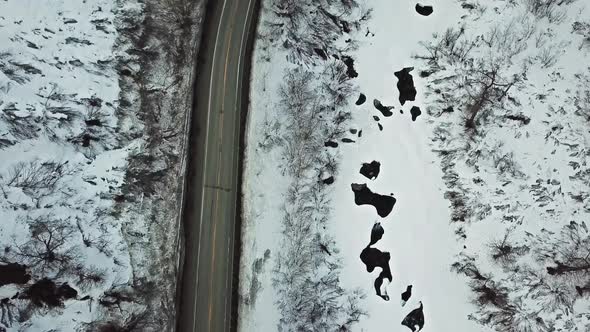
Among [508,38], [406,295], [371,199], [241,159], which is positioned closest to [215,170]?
[241,159]

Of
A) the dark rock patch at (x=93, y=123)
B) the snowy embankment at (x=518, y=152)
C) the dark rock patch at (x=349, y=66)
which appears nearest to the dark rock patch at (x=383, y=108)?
the dark rock patch at (x=349, y=66)

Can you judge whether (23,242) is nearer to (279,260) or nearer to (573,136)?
(279,260)

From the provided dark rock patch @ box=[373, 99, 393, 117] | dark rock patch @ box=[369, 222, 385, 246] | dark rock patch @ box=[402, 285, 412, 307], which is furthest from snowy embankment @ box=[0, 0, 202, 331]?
dark rock patch @ box=[402, 285, 412, 307]

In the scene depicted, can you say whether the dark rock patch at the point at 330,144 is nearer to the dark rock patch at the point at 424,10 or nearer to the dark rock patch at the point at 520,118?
the dark rock patch at the point at 424,10

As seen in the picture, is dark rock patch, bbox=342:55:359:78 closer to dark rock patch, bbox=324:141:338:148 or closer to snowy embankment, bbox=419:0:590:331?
dark rock patch, bbox=324:141:338:148

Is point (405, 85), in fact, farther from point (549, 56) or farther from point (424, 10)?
point (549, 56)

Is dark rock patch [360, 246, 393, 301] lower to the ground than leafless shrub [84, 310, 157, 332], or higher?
higher

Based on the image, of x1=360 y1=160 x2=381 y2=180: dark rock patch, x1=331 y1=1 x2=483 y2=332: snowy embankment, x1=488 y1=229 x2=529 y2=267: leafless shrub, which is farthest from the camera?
x1=360 y1=160 x2=381 y2=180: dark rock patch
